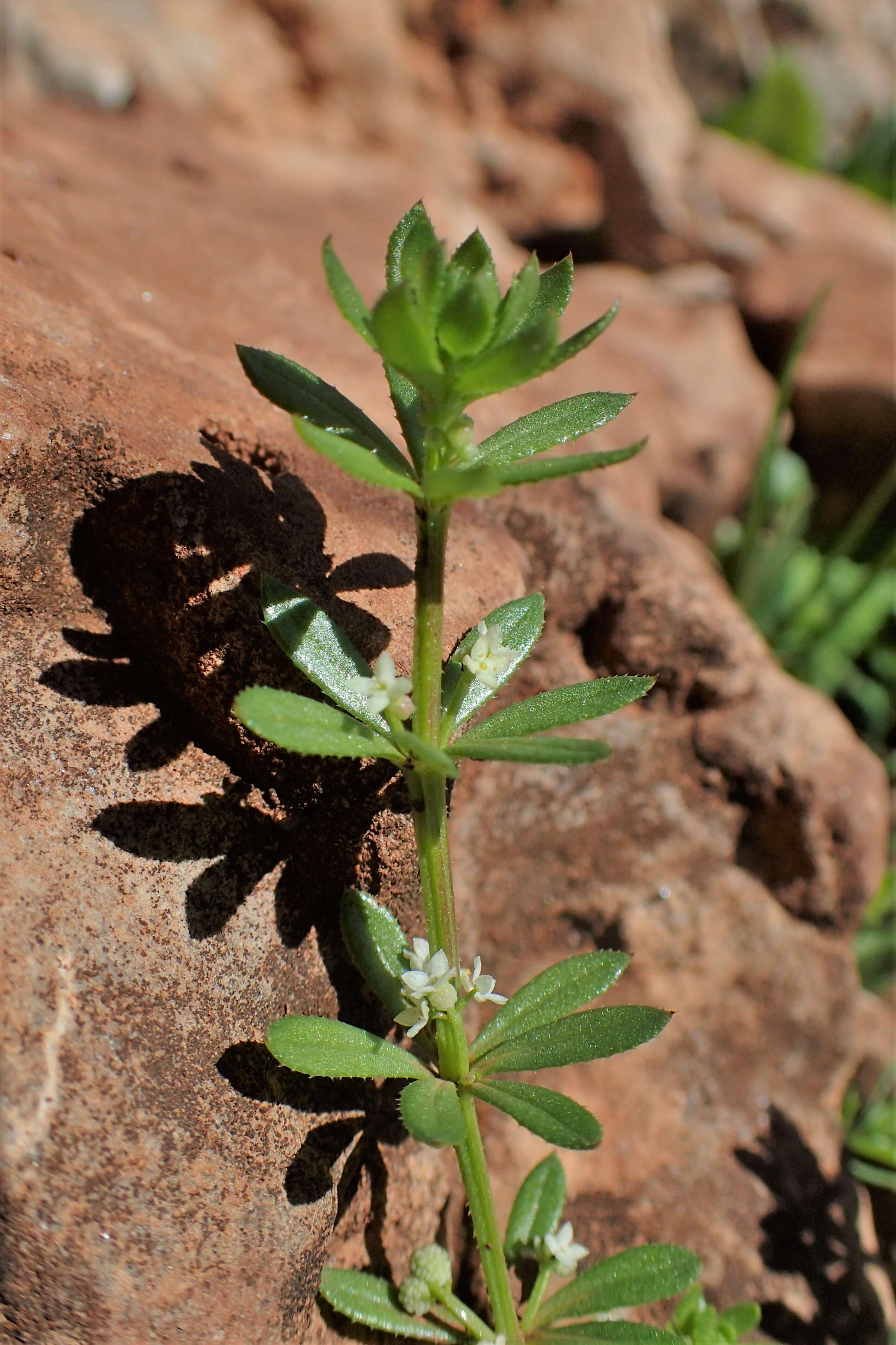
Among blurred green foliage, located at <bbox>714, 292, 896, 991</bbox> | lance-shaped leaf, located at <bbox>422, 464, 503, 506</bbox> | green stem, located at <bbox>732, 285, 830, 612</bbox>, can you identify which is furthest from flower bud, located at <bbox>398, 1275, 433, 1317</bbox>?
green stem, located at <bbox>732, 285, 830, 612</bbox>

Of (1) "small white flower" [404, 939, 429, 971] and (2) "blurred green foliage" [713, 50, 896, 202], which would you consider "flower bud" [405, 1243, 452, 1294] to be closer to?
(1) "small white flower" [404, 939, 429, 971]

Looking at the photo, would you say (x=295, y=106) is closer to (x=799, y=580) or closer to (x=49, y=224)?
(x=49, y=224)

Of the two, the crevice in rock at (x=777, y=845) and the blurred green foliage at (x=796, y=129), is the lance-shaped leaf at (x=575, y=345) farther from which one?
the blurred green foliage at (x=796, y=129)

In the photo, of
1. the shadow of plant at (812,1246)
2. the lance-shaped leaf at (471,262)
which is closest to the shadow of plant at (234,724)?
the lance-shaped leaf at (471,262)

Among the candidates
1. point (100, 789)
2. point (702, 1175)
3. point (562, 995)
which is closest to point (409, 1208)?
point (562, 995)

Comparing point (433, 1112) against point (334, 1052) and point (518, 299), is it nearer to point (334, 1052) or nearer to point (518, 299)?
point (334, 1052)

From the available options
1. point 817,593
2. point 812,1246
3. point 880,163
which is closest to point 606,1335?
point 812,1246
